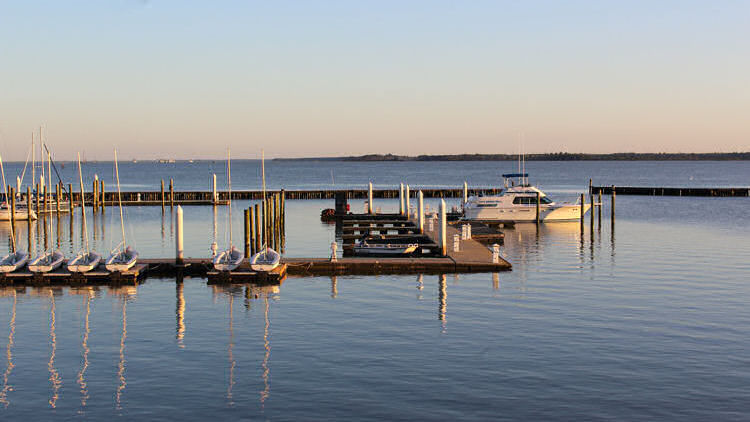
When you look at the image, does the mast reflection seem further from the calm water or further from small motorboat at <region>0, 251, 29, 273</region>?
small motorboat at <region>0, 251, 29, 273</region>

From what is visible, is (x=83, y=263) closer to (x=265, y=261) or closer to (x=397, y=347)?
(x=265, y=261)

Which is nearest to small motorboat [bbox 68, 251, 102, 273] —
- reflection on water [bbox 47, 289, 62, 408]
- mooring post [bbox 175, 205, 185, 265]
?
mooring post [bbox 175, 205, 185, 265]

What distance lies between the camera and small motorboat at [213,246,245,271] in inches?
1342

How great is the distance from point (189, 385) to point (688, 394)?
11.2 metres

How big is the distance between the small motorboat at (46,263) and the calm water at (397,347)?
111cm

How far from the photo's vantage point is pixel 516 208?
65.2 metres

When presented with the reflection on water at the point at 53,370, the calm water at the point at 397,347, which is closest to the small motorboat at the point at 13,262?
the calm water at the point at 397,347

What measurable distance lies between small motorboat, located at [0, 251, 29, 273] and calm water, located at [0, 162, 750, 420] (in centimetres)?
142

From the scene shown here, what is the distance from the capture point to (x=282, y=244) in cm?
5194

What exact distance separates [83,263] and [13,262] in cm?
316

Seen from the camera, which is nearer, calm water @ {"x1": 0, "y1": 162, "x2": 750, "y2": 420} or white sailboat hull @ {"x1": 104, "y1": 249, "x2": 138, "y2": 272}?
calm water @ {"x1": 0, "y1": 162, "x2": 750, "y2": 420}

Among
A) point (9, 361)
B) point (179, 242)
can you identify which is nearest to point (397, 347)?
point (9, 361)

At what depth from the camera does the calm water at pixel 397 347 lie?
17672 millimetres

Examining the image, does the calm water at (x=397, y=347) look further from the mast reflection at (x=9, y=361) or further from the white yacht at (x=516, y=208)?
the white yacht at (x=516, y=208)
